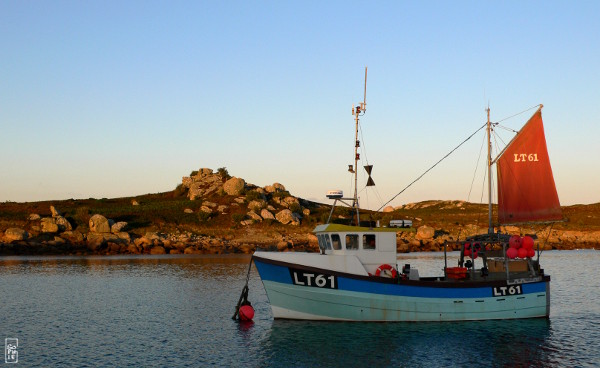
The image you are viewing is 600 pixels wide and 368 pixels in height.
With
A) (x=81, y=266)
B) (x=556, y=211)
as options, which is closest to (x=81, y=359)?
(x=556, y=211)

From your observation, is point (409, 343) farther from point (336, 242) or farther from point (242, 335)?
point (242, 335)

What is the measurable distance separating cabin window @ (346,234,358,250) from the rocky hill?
178 feet

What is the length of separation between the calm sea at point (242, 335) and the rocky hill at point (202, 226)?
4934 centimetres

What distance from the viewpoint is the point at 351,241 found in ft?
101

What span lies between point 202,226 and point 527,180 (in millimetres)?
84936

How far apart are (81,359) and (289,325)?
426 inches

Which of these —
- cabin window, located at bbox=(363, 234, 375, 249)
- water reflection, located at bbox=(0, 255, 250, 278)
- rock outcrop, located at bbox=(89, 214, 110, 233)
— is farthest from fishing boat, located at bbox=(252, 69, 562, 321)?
rock outcrop, located at bbox=(89, 214, 110, 233)

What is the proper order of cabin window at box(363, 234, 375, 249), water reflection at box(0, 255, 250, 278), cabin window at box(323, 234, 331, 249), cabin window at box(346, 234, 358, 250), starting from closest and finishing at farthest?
cabin window at box(346, 234, 358, 250)
cabin window at box(363, 234, 375, 249)
cabin window at box(323, 234, 331, 249)
water reflection at box(0, 255, 250, 278)

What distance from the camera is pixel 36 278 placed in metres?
55.8

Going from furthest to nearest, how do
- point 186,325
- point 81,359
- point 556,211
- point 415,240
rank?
point 415,240 → point 556,211 → point 186,325 → point 81,359

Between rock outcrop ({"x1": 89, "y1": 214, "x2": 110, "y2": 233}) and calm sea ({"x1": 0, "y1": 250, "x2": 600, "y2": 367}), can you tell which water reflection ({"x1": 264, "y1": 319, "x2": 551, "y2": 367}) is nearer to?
calm sea ({"x1": 0, "y1": 250, "x2": 600, "y2": 367})

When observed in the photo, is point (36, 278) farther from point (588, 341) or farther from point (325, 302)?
point (588, 341)

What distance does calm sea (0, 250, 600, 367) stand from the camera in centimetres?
2420

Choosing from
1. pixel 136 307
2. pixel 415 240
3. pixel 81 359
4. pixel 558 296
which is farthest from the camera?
pixel 415 240
